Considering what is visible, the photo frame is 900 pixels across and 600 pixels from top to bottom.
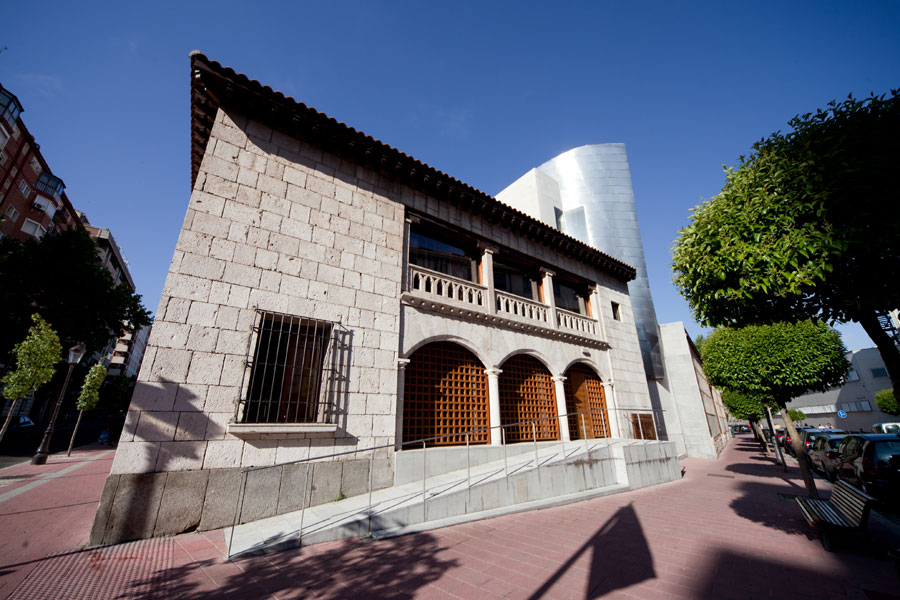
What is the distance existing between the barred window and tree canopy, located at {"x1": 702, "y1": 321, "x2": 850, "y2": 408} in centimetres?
1171

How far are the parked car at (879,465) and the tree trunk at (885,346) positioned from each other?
19.5 feet

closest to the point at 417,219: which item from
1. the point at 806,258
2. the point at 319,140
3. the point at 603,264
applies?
the point at 319,140

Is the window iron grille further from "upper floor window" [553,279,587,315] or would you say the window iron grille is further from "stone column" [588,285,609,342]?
"stone column" [588,285,609,342]

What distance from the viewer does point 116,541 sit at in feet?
14.8

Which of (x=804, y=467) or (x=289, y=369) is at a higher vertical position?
(x=289, y=369)

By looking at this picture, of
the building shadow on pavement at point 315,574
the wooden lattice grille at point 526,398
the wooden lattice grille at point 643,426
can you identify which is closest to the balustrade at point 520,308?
the wooden lattice grille at point 526,398

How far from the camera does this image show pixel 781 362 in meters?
11.4

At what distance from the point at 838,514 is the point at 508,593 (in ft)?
15.3

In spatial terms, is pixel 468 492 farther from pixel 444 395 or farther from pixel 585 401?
pixel 585 401

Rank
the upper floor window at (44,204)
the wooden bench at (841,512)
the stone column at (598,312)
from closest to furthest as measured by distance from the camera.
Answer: the wooden bench at (841,512) → the stone column at (598,312) → the upper floor window at (44,204)

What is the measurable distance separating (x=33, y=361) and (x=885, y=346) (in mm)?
19535

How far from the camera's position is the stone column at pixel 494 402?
28.1 feet

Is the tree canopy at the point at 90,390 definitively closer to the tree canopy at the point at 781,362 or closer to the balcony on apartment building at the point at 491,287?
the balcony on apartment building at the point at 491,287

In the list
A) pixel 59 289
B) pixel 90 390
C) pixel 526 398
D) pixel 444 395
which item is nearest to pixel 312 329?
pixel 444 395
